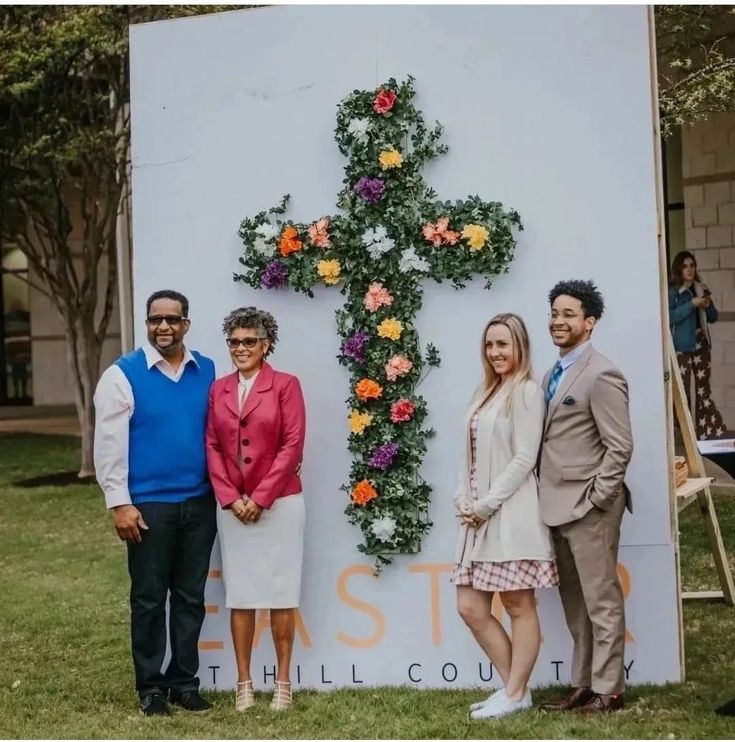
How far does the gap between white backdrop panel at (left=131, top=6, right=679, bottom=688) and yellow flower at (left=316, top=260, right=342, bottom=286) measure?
10cm

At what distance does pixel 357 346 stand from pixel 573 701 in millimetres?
2024

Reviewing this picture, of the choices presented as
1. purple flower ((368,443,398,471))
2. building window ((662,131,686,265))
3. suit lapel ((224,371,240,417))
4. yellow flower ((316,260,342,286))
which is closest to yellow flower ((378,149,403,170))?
yellow flower ((316,260,342,286))

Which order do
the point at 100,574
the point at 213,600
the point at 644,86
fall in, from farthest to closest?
the point at 100,574 < the point at 213,600 < the point at 644,86

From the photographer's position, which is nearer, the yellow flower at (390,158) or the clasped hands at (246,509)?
the clasped hands at (246,509)

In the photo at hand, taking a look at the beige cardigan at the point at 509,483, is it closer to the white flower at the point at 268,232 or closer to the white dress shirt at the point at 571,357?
the white dress shirt at the point at 571,357

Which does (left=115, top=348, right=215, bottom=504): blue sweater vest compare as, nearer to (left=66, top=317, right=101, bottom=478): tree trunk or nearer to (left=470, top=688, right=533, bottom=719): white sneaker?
(left=470, top=688, right=533, bottom=719): white sneaker

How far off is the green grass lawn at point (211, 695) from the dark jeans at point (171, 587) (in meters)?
0.25

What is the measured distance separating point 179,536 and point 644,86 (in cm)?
318

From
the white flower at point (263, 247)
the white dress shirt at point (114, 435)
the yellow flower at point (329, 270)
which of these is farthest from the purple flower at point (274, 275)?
the white dress shirt at point (114, 435)

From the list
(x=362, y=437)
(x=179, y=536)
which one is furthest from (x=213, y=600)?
(x=362, y=437)

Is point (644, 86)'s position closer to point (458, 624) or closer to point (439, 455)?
point (439, 455)

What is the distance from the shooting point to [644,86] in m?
6.08

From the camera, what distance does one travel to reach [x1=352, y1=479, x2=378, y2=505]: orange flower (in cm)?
632

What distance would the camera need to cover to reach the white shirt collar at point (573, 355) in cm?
563
